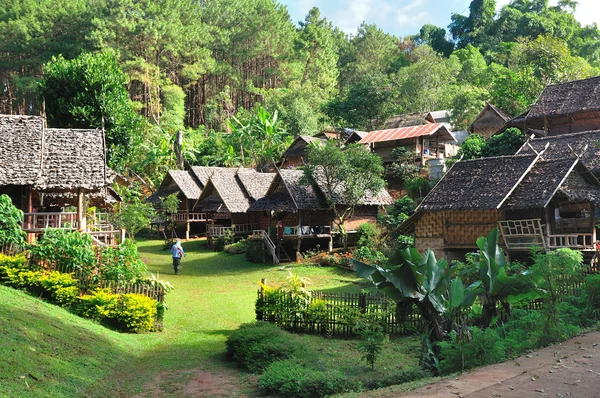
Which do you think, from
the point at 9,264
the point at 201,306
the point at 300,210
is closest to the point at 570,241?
the point at 300,210

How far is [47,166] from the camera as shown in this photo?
18.2m

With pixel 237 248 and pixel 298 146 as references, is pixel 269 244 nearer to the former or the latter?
pixel 237 248

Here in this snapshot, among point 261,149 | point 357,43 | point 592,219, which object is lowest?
point 592,219

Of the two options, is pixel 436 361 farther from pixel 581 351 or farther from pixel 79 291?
pixel 79 291

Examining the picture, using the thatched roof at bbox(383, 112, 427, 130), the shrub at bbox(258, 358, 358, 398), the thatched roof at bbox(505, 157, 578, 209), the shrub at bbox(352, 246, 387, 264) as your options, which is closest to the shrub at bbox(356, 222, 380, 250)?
the shrub at bbox(352, 246, 387, 264)

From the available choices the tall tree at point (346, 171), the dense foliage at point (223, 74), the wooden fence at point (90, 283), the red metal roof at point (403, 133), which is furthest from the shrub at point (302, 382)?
the red metal roof at point (403, 133)

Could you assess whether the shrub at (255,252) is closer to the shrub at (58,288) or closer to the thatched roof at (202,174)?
the thatched roof at (202,174)

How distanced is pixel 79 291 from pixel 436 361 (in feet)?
31.5

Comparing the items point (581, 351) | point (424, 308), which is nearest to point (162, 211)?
point (424, 308)

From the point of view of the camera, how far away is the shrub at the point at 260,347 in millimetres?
11914

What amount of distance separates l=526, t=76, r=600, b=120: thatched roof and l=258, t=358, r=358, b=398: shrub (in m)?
27.6

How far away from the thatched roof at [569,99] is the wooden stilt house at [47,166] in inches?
1000

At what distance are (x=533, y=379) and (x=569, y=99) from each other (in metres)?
29.7

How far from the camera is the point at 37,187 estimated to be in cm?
1738
